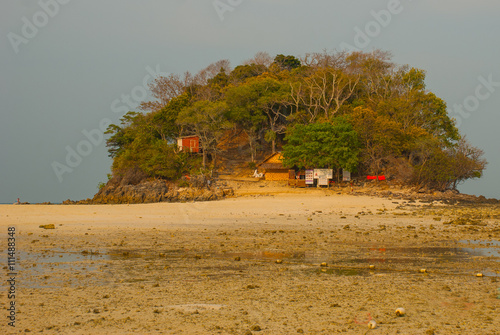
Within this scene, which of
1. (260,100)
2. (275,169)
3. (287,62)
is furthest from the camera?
Result: (287,62)

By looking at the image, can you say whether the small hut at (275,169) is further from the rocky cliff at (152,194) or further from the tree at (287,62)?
the tree at (287,62)

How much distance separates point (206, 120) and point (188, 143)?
162 inches

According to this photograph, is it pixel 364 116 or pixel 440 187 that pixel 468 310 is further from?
pixel 364 116

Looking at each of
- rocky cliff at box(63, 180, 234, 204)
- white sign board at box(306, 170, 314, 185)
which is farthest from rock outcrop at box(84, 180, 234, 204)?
white sign board at box(306, 170, 314, 185)

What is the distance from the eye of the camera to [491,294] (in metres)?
7.94

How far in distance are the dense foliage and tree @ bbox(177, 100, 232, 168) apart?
113mm

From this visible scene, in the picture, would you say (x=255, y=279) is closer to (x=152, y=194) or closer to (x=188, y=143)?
(x=152, y=194)

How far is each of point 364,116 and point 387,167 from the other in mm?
5023

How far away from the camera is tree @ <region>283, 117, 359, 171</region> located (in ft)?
133

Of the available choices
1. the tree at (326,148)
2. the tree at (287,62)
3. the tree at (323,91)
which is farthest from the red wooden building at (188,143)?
the tree at (287,62)

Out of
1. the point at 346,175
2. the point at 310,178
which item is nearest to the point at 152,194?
the point at 310,178

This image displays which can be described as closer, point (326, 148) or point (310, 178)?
point (326, 148)

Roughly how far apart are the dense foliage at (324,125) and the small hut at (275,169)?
2.14 metres

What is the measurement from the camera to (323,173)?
41375mm
